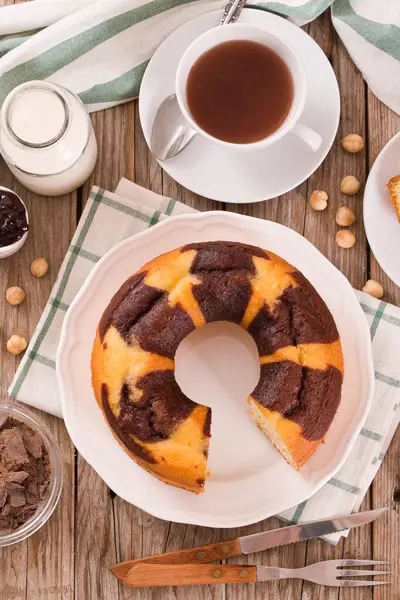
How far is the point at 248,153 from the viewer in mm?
2139

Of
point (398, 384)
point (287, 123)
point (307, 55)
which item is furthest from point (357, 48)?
point (398, 384)

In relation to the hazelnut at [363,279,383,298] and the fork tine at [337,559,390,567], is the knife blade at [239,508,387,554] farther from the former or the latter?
the hazelnut at [363,279,383,298]

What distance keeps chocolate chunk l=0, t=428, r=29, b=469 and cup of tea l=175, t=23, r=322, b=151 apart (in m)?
0.94

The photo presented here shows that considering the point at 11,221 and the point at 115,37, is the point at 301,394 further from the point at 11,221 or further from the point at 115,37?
the point at 115,37

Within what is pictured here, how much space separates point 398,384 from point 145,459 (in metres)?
0.73

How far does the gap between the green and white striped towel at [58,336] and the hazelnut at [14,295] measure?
0.09m

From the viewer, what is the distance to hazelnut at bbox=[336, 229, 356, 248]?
7.27 ft

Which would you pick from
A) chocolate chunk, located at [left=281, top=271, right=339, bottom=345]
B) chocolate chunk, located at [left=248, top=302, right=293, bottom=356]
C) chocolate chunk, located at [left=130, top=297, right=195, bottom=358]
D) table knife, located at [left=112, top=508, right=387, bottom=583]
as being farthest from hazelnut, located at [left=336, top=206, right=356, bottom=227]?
table knife, located at [left=112, top=508, right=387, bottom=583]

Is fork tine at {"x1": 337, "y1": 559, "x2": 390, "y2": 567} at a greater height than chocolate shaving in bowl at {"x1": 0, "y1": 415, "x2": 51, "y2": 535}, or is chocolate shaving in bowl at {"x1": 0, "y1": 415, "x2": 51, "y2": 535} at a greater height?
chocolate shaving in bowl at {"x1": 0, "y1": 415, "x2": 51, "y2": 535}

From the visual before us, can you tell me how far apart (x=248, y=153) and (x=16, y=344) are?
2.69ft

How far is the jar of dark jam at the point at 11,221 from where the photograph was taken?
2.09 meters

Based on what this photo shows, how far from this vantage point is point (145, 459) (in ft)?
6.42

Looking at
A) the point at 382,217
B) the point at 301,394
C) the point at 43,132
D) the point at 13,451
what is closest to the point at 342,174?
the point at 382,217

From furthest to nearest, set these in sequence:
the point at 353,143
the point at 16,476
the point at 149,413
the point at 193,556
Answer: the point at 353,143
the point at 193,556
the point at 16,476
the point at 149,413
